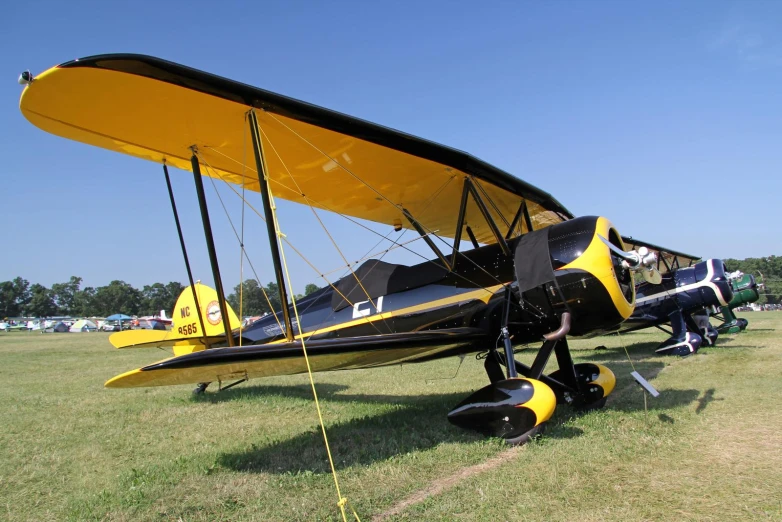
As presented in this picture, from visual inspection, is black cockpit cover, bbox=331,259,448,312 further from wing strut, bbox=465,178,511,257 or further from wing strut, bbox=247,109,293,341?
wing strut, bbox=247,109,293,341

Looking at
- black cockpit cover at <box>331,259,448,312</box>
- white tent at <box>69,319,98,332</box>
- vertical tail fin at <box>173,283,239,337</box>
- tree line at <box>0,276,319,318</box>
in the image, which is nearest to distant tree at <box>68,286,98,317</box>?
tree line at <box>0,276,319,318</box>

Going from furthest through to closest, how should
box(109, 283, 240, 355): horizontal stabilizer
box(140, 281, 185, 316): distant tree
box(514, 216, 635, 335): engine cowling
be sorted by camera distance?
box(140, 281, 185, 316): distant tree
box(109, 283, 240, 355): horizontal stabilizer
box(514, 216, 635, 335): engine cowling

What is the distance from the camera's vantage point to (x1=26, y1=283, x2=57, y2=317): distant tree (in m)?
104

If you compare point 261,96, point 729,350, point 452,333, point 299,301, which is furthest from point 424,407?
point 729,350

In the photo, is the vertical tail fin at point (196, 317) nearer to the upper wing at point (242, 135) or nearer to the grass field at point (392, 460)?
the grass field at point (392, 460)

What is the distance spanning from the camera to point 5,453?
4910 mm

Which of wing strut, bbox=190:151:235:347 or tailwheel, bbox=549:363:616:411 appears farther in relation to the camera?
tailwheel, bbox=549:363:616:411

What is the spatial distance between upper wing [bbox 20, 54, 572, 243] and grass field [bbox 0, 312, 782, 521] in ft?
8.76

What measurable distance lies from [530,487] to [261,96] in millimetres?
3592

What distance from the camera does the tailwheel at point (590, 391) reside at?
569 centimetres

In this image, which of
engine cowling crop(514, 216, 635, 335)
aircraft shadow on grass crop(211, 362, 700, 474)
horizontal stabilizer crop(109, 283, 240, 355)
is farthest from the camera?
horizontal stabilizer crop(109, 283, 240, 355)

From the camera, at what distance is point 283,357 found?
3.63 metres

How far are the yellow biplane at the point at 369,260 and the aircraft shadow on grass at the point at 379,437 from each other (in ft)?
1.26

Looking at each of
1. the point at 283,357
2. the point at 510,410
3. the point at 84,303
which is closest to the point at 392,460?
the point at 510,410
